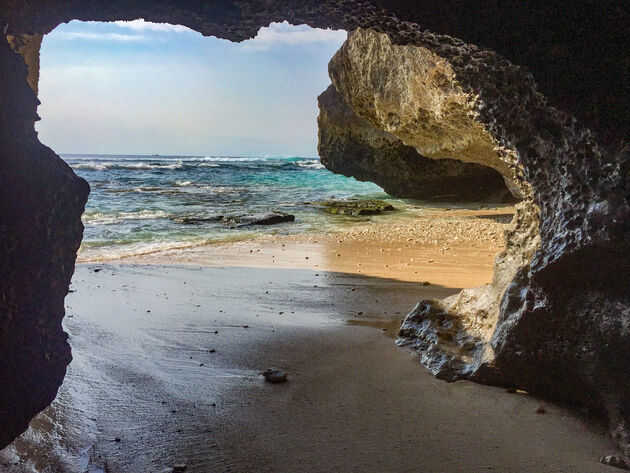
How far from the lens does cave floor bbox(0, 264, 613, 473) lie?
223 centimetres

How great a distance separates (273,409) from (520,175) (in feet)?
6.24

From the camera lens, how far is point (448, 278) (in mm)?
5715

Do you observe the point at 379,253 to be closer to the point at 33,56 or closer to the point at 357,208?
the point at 33,56

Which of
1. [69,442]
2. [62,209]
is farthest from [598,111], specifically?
[69,442]

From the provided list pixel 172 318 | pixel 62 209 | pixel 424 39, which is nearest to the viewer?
pixel 62 209

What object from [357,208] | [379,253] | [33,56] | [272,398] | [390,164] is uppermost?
[33,56]

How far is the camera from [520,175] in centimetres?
298

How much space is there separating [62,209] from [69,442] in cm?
108

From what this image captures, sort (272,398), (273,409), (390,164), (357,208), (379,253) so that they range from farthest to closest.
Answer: (390,164) < (357,208) < (379,253) < (272,398) < (273,409)

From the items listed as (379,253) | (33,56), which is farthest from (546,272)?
(379,253)

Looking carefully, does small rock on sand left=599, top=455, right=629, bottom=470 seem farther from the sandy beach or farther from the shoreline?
the shoreline

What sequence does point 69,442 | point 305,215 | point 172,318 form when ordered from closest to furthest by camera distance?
point 69,442 < point 172,318 < point 305,215

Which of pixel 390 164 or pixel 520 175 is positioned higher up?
pixel 520 175

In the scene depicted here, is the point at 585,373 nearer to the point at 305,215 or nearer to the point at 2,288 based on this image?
the point at 2,288
